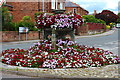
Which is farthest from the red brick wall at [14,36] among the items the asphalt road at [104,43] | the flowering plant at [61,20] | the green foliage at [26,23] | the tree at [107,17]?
the tree at [107,17]

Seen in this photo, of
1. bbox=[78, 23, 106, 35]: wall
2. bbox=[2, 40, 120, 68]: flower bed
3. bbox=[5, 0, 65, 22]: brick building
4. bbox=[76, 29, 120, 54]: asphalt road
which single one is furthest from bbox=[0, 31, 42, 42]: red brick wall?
bbox=[2, 40, 120, 68]: flower bed

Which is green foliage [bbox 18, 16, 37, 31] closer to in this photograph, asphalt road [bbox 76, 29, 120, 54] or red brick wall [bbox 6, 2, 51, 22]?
red brick wall [bbox 6, 2, 51, 22]

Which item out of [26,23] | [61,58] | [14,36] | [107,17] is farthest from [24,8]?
[107,17]

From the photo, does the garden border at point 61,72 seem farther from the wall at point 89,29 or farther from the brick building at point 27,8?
the wall at point 89,29

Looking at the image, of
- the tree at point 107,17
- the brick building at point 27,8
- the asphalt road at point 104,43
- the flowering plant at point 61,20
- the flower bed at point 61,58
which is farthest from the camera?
the tree at point 107,17

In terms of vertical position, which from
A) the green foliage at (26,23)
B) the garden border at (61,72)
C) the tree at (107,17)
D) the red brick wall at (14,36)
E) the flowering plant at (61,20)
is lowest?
the garden border at (61,72)

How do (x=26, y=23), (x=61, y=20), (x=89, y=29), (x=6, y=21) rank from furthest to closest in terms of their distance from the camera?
(x=89, y=29) < (x=26, y=23) < (x=6, y=21) < (x=61, y=20)

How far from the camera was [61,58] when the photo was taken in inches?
343

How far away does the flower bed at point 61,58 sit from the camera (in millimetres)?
8023

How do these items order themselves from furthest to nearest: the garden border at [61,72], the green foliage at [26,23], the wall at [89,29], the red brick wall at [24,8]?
the wall at [89,29], the red brick wall at [24,8], the green foliage at [26,23], the garden border at [61,72]

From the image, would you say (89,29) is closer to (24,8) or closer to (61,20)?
(24,8)

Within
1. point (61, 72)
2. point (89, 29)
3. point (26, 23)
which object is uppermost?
point (26, 23)

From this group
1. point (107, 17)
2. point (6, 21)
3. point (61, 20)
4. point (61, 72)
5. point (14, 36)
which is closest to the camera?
point (61, 72)

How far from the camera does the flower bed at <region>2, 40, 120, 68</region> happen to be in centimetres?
802
